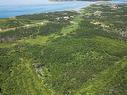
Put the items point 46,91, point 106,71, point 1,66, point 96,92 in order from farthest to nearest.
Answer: point 1,66, point 106,71, point 46,91, point 96,92

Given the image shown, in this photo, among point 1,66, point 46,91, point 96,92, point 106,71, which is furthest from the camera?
point 1,66

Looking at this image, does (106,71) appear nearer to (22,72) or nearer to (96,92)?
(96,92)

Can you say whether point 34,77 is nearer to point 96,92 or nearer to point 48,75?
point 48,75

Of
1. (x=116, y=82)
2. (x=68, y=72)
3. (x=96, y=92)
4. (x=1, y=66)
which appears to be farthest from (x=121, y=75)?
(x=1, y=66)

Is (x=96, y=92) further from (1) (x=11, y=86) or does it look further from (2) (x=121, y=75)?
(1) (x=11, y=86)

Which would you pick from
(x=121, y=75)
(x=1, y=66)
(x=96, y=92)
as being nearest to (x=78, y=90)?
(x=96, y=92)

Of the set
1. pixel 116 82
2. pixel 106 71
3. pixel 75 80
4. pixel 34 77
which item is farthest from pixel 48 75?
pixel 116 82

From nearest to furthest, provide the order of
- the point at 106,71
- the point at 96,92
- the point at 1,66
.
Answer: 1. the point at 96,92
2. the point at 106,71
3. the point at 1,66

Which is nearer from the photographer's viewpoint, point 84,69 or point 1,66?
point 84,69
